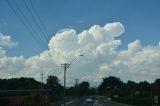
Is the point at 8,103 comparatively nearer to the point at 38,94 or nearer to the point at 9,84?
the point at 38,94

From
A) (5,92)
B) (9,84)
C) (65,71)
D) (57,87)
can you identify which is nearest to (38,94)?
(5,92)

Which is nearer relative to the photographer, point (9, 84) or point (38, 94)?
point (38, 94)

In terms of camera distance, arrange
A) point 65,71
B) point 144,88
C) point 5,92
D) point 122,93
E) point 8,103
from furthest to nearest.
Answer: point 144,88, point 122,93, point 5,92, point 8,103, point 65,71

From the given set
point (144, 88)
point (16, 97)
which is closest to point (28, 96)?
point (16, 97)

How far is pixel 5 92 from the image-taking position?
9169 cm

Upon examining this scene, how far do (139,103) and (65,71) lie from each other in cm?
5038

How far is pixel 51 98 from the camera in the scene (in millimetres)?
127938

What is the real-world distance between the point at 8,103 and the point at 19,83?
74.3 meters

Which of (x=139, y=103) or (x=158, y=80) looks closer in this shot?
(x=139, y=103)

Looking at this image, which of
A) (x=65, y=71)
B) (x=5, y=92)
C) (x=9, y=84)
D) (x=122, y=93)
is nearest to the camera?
(x=65, y=71)

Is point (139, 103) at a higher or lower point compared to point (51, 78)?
lower

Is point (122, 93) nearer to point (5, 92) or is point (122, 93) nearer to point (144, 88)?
point (144, 88)

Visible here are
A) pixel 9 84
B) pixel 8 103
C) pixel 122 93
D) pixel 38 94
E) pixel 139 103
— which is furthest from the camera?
pixel 122 93

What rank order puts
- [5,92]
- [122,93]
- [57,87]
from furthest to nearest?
[122,93] → [57,87] → [5,92]
